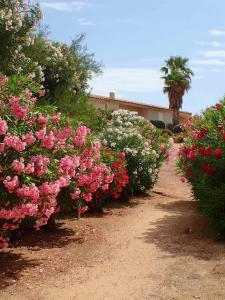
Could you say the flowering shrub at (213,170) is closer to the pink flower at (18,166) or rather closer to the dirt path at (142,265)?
the dirt path at (142,265)

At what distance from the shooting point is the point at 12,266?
7.80 m

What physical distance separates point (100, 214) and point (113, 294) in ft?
17.7

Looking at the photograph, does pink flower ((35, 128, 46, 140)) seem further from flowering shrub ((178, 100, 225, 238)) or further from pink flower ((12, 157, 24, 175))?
flowering shrub ((178, 100, 225, 238))

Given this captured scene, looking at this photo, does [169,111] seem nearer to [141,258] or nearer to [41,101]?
[41,101]

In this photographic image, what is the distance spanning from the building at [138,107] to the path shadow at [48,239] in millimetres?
28769

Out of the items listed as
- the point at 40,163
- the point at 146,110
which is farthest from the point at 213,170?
the point at 146,110

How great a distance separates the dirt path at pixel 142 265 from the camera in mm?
6492

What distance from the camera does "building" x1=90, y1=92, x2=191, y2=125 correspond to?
134 feet

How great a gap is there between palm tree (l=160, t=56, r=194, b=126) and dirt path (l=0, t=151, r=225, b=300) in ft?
127

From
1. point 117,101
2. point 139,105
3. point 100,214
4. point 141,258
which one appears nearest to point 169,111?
point 139,105

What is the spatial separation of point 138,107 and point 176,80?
429 centimetres

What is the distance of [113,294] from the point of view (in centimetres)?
645

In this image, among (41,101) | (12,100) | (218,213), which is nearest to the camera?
(12,100)

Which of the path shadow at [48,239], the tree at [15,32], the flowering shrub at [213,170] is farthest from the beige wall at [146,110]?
the path shadow at [48,239]
